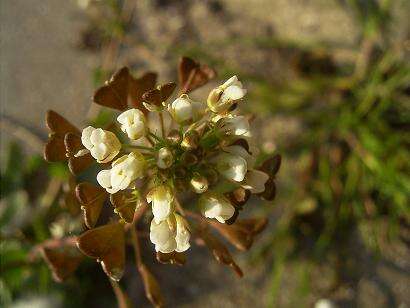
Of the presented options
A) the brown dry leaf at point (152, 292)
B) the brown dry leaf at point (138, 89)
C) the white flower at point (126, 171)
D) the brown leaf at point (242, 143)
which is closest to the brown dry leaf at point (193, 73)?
the brown dry leaf at point (138, 89)

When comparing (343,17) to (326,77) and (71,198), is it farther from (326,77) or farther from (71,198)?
(71,198)

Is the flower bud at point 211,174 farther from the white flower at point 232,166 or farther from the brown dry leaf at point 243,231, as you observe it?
the brown dry leaf at point 243,231

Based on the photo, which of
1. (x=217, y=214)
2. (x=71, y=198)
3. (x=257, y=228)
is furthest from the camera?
(x=257, y=228)

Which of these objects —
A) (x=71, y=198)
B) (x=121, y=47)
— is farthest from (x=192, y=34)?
(x=71, y=198)

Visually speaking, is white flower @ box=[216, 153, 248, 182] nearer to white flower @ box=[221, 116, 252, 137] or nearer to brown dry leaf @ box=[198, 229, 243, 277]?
white flower @ box=[221, 116, 252, 137]

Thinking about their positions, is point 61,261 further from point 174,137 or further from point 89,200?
point 174,137

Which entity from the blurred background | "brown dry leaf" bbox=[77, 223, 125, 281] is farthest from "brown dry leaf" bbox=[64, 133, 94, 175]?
the blurred background
